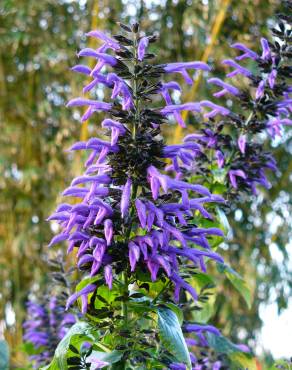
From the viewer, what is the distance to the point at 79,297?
1.17 m

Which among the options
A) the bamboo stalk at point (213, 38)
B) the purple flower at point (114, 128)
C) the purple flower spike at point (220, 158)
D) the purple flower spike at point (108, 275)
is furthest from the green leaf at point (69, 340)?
the bamboo stalk at point (213, 38)

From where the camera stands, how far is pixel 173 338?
1.05 m

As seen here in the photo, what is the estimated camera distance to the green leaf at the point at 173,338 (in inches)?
40.8

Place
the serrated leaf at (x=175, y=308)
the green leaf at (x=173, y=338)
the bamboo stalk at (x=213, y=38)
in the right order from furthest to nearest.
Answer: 1. the bamboo stalk at (x=213, y=38)
2. the serrated leaf at (x=175, y=308)
3. the green leaf at (x=173, y=338)

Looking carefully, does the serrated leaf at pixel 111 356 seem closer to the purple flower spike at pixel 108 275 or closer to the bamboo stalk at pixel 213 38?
the purple flower spike at pixel 108 275

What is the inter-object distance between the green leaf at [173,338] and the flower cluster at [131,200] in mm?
47

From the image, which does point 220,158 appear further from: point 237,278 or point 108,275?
point 108,275

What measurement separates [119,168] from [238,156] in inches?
23.0

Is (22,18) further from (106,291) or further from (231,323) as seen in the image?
(106,291)

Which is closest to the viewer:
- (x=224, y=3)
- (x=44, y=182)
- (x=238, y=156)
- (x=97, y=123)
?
(x=238, y=156)

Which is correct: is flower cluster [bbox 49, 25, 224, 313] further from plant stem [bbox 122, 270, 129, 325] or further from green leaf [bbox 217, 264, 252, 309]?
green leaf [bbox 217, 264, 252, 309]

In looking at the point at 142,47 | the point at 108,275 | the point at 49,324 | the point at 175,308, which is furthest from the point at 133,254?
the point at 49,324

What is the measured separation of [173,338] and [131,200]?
0.24 metres

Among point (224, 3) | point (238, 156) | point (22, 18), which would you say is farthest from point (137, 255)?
point (22, 18)
